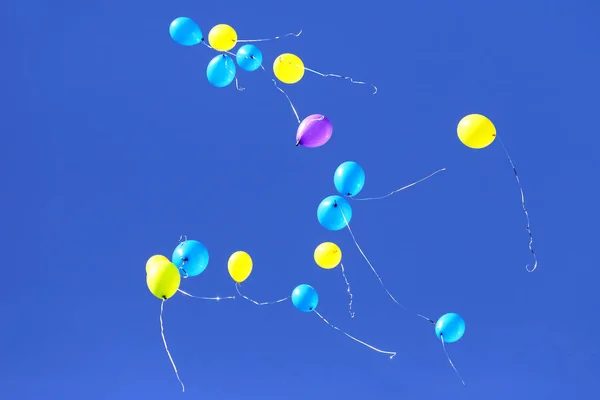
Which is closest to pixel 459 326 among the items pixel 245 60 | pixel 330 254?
pixel 330 254

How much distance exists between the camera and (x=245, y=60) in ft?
28.8

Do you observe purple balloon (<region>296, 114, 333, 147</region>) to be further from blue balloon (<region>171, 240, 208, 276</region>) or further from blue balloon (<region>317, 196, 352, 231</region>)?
blue balloon (<region>171, 240, 208, 276</region>)

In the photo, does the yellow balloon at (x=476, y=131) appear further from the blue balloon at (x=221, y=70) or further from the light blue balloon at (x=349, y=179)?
the blue balloon at (x=221, y=70)

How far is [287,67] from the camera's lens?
865cm

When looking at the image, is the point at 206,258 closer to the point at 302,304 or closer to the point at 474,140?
the point at 302,304

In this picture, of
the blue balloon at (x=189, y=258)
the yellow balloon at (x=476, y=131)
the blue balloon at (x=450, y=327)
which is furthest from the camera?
the blue balloon at (x=450, y=327)

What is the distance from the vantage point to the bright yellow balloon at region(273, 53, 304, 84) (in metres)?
8.62

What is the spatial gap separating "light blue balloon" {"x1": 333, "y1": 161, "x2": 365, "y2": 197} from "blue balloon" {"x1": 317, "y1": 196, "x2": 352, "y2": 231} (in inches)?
4.3

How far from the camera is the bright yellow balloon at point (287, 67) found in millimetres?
8625

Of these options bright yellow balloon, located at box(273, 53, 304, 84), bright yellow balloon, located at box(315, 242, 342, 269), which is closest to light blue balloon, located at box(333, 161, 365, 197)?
bright yellow balloon, located at box(315, 242, 342, 269)

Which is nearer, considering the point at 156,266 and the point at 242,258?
the point at 156,266

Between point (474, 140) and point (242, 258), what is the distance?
107 inches

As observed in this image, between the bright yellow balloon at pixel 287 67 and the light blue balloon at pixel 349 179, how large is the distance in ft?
4.52

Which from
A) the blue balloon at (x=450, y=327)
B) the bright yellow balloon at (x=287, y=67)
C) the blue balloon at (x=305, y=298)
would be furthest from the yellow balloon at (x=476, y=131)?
the blue balloon at (x=305, y=298)
